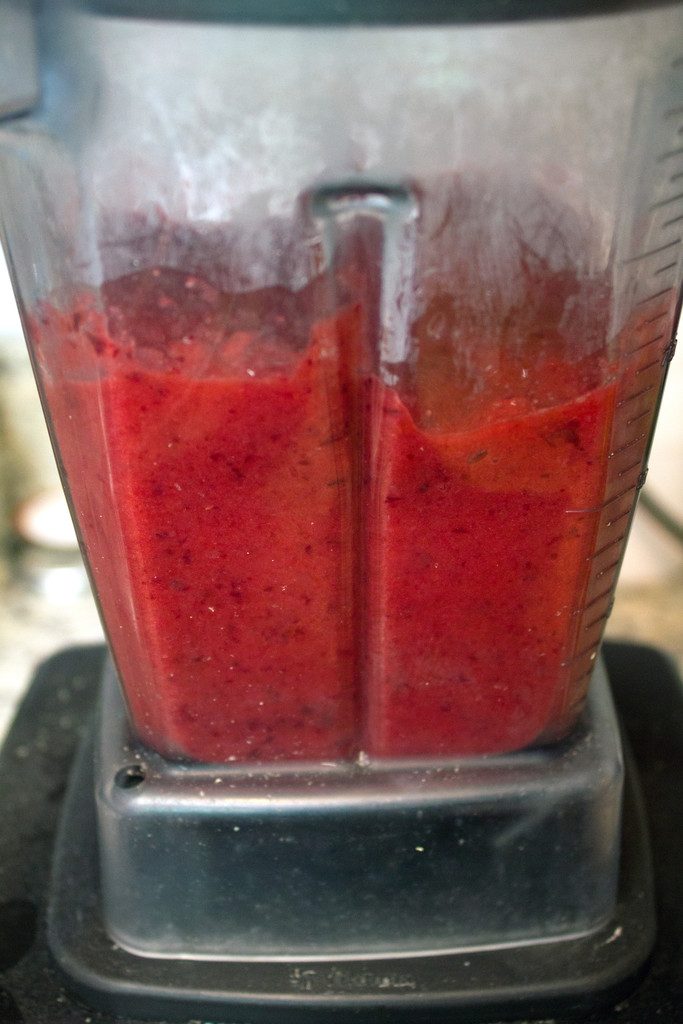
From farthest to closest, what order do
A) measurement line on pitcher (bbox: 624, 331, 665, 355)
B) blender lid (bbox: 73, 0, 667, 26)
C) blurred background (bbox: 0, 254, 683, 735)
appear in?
blurred background (bbox: 0, 254, 683, 735) < measurement line on pitcher (bbox: 624, 331, 665, 355) < blender lid (bbox: 73, 0, 667, 26)

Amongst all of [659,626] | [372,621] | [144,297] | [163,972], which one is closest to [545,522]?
[372,621]

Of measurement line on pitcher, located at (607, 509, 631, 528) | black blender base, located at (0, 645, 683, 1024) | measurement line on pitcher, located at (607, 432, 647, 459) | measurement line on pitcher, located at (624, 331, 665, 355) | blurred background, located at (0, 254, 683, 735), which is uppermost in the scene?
measurement line on pitcher, located at (624, 331, 665, 355)

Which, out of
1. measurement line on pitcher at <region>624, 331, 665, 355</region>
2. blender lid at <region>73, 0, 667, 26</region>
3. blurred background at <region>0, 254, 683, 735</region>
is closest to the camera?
blender lid at <region>73, 0, 667, 26</region>

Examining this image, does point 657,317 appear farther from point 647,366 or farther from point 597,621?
point 597,621

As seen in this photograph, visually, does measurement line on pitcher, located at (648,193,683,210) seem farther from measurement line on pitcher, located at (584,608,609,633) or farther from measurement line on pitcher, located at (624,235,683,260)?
measurement line on pitcher, located at (584,608,609,633)

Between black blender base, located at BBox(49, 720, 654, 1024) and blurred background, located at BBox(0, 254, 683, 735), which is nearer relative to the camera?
black blender base, located at BBox(49, 720, 654, 1024)

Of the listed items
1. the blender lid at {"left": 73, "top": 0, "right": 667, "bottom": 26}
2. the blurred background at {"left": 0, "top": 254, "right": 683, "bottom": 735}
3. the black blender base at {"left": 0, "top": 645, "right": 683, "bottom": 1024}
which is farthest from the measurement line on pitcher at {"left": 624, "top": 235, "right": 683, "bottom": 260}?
the blurred background at {"left": 0, "top": 254, "right": 683, "bottom": 735}

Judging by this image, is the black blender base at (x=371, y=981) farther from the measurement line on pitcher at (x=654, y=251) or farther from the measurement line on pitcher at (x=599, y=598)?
the measurement line on pitcher at (x=654, y=251)
